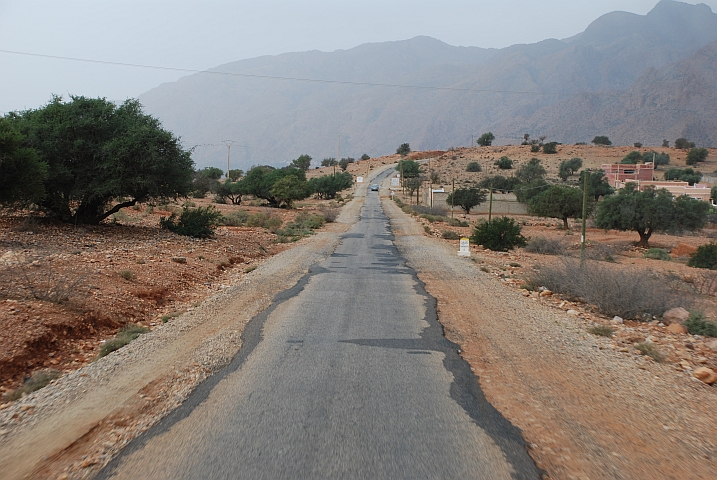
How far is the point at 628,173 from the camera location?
92812mm

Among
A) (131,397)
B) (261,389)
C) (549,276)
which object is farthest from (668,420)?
(549,276)

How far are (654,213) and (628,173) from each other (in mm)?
55086

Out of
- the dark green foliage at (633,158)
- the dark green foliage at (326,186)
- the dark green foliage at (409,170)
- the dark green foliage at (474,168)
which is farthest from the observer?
the dark green foliage at (409,170)

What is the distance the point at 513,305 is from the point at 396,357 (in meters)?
5.69

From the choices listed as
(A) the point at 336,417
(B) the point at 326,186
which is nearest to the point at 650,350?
(A) the point at 336,417

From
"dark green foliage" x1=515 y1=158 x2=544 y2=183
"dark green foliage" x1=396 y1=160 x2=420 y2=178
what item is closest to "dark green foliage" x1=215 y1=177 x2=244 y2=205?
"dark green foliage" x1=515 y1=158 x2=544 y2=183

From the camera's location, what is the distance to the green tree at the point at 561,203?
176ft

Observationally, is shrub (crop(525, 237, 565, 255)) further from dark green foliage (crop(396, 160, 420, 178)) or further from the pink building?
dark green foliage (crop(396, 160, 420, 178))

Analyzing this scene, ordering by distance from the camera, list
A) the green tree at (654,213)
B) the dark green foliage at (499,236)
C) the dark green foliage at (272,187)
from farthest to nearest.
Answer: the dark green foliage at (272,187)
the green tree at (654,213)
the dark green foliage at (499,236)

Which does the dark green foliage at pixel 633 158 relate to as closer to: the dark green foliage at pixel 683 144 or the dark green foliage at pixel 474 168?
the dark green foliage at pixel 683 144

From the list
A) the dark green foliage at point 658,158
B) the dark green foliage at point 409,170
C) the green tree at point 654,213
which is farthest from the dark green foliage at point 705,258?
A: the dark green foliage at point 409,170

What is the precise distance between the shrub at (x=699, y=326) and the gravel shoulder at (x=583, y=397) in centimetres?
188

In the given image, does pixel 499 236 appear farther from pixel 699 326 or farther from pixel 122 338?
pixel 122 338

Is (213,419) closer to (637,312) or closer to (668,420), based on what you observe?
(668,420)
